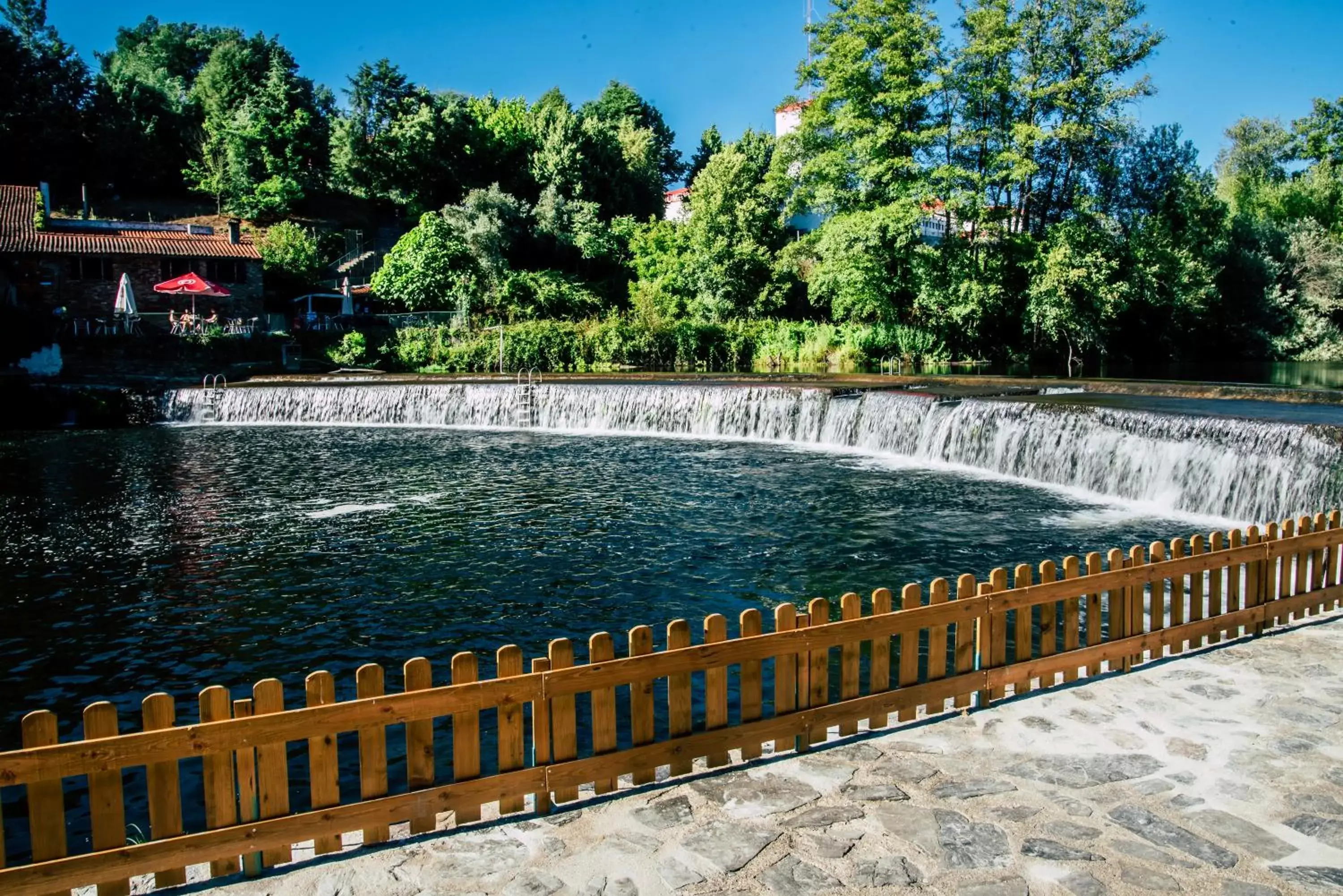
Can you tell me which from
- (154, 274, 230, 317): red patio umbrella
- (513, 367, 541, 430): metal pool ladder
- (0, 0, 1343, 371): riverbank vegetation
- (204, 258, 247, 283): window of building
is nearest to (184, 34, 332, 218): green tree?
(0, 0, 1343, 371): riverbank vegetation

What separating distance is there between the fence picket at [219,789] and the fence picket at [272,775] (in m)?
0.12

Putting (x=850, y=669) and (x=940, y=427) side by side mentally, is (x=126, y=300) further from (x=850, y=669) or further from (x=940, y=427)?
(x=850, y=669)

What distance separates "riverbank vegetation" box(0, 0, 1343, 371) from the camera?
40.4 metres

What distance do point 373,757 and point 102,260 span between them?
46670mm

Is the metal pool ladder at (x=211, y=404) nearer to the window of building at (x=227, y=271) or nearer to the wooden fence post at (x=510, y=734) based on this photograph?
the window of building at (x=227, y=271)

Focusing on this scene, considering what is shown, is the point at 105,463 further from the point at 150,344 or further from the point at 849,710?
the point at 849,710

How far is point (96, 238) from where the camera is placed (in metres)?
43.8

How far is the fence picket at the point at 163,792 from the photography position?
4.09 m

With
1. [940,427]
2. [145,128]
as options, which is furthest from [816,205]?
[145,128]

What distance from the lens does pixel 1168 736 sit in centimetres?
571

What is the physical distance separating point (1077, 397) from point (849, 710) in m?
22.0

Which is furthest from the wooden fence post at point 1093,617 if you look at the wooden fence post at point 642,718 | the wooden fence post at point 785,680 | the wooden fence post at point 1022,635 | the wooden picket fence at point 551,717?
the wooden fence post at point 642,718

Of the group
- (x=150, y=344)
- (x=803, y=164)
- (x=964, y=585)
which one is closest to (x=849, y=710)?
(x=964, y=585)

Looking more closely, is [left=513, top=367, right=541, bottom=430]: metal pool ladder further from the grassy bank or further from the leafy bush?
the leafy bush
